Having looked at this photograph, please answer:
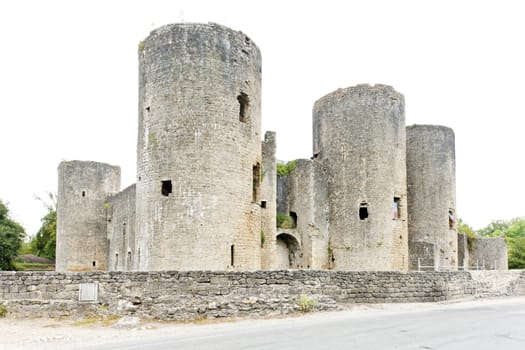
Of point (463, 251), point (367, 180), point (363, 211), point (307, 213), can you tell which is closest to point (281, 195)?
point (307, 213)

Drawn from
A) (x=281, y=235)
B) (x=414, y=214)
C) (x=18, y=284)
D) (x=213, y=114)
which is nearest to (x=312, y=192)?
(x=281, y=235)

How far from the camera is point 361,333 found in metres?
11.6

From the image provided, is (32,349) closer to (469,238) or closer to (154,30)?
(154,30)

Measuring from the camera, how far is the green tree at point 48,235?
4631 centimetres

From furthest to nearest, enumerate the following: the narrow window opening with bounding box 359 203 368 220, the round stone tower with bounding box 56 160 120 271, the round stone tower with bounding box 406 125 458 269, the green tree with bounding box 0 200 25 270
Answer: the green tree with bounding box 0 200 25 270, the round stone tower with bounding box 56 160 120 271, the round stone tower with bounding box 406 125 458 269, the narrow window opening with bounding box 359 203 368 220

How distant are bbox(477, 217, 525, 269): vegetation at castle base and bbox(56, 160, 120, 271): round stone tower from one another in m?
35.0

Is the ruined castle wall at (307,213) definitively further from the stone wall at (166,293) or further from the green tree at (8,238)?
the green tree at (8,238)

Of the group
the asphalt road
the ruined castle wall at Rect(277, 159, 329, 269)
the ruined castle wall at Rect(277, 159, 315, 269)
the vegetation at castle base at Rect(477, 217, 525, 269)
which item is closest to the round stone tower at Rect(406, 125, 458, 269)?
the ruined castle wall at Rect(277, 159, 329, 269)

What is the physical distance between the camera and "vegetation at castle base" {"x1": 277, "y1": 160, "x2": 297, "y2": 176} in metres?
29.5

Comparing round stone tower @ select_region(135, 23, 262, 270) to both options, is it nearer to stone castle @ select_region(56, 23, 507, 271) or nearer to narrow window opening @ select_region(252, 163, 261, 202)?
stone castle @ select_region(56, 23, 507, 271)

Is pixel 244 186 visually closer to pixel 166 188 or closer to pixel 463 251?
pixel 166 188

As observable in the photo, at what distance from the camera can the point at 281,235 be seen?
28797 millimetres

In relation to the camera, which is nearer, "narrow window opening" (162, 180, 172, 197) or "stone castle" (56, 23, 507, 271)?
"stone castle" (56, 23, 507, 271)

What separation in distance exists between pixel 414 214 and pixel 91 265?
19.4 metres
